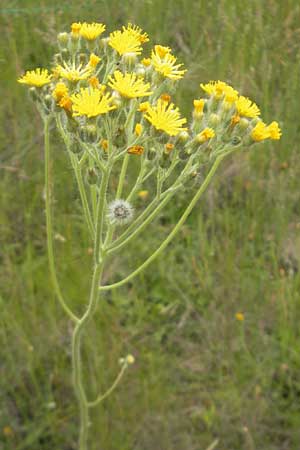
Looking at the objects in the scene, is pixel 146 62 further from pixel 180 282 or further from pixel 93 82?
pixel 180 282

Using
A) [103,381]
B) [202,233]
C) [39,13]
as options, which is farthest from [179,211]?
[39,13]

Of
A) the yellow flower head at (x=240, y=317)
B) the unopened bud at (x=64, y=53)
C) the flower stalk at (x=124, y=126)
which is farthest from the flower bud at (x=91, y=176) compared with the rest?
the yellow flower head at (x=240, y=317)

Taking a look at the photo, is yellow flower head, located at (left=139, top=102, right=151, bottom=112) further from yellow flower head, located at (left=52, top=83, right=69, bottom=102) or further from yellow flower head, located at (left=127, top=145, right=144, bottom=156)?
yellow flower head, located at (left=52, top=83, right=69, bottom=102)

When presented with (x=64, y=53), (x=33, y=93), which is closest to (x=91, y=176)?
(x=33, y=93)

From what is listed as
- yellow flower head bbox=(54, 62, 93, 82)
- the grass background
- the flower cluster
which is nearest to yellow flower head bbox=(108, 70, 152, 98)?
the flower cluster

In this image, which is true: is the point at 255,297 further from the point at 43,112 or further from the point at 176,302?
the point at 43,112
